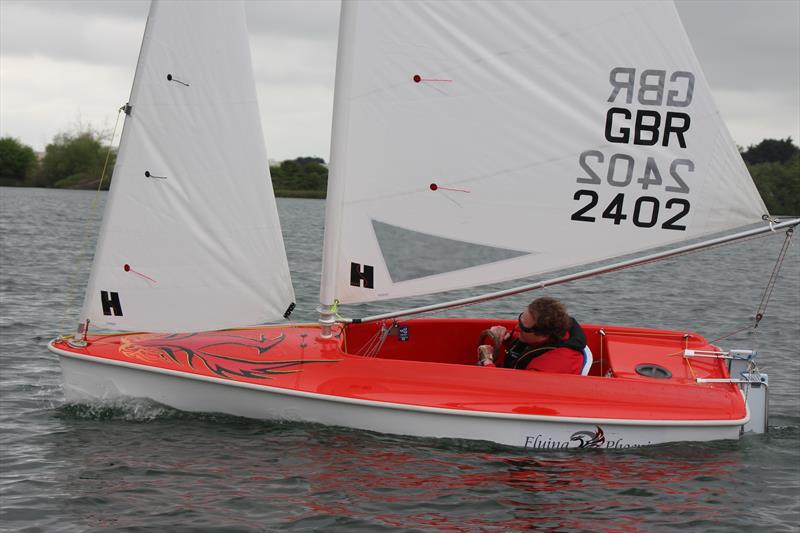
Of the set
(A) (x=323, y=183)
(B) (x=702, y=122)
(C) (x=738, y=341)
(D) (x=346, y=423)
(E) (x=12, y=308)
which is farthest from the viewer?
(A) (x=323, y=183)

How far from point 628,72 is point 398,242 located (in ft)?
6.72

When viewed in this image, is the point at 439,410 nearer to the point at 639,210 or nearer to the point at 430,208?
the point at 430,208

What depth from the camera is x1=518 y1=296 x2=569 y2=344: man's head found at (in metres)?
7.27

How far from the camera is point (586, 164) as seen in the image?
6949 millimetres

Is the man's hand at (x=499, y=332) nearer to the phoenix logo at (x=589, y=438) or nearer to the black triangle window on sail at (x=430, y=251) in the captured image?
the black triangle window on sail at (x=430, y=251)

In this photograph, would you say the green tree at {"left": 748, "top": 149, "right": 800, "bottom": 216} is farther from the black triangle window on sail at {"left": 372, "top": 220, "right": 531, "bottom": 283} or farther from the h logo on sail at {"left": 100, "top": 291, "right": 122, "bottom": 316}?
the h logo on sail at {"left": 100, "top": 291, "right": 122, "bottom": 316}

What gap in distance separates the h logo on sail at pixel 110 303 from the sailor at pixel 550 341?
2889mm

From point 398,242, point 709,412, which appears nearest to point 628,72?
point 398,242

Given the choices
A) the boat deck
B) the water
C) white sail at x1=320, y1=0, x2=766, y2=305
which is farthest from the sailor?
the water

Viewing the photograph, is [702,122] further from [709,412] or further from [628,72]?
[709,412]

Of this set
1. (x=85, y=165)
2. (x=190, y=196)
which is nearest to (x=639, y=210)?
(x=190, y=196)

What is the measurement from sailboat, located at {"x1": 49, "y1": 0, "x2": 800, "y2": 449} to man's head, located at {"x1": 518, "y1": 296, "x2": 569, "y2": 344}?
27 cm

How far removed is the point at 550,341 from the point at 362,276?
4.99 feet

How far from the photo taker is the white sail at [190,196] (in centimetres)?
734
